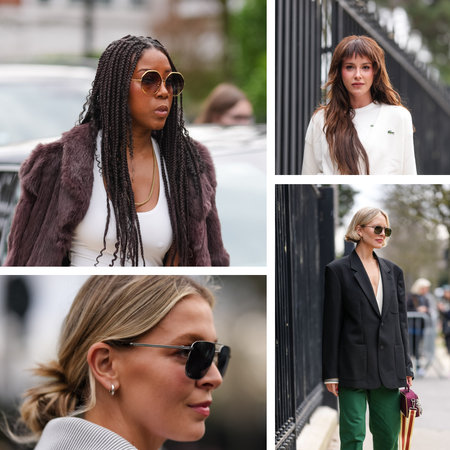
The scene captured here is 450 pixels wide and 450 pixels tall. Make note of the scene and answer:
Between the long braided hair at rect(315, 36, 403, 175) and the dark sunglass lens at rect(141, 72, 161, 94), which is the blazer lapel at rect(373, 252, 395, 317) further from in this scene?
the dark sunglass lens at rect(141, 72, 161, 94)

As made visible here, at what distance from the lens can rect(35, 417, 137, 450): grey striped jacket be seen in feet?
6.88

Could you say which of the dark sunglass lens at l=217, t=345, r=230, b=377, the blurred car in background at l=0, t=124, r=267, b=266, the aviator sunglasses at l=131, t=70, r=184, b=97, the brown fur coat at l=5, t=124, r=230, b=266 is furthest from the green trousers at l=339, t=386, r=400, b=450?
the aviator sunglasses at l=131, t=70, r=184, b=97

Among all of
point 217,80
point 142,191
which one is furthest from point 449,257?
point 217,80

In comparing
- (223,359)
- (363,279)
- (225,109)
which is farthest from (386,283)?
(225,109)

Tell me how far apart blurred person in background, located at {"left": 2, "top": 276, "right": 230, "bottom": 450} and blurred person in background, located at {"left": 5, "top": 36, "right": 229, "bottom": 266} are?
14 centimetres

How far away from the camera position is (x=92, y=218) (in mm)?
2180

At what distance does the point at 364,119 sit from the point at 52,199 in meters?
1.21

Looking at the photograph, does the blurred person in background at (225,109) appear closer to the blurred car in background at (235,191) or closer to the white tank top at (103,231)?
the blurred car in background at (235,191)

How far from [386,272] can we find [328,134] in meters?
0.65

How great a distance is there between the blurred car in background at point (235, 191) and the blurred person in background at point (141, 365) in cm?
51

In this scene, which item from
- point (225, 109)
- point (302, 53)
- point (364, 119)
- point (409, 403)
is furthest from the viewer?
point (225, 109)

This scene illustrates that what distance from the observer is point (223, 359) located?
2.41 meters

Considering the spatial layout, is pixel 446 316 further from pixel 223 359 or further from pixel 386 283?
Result: pixel 223 359

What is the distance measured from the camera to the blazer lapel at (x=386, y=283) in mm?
2478
